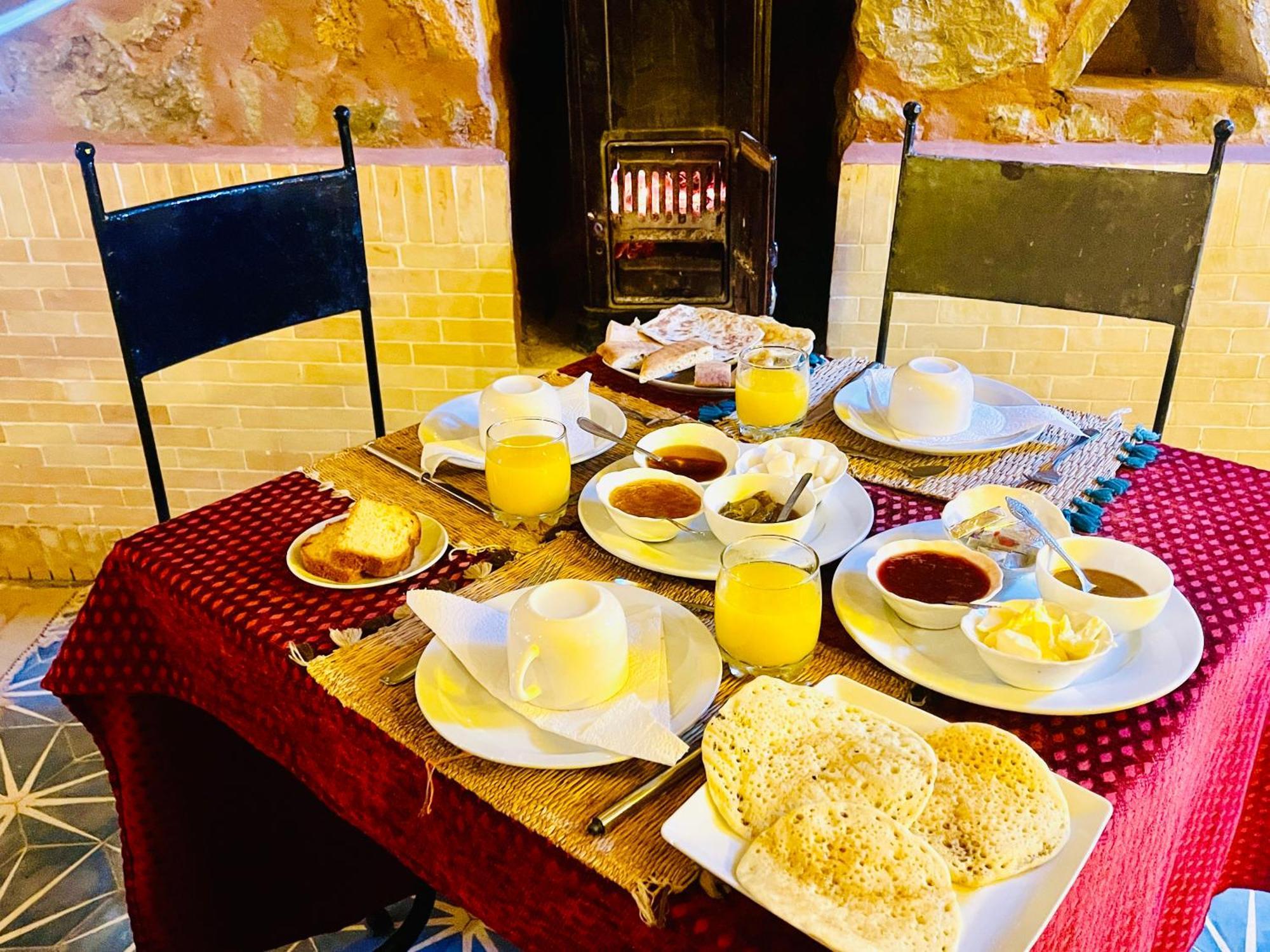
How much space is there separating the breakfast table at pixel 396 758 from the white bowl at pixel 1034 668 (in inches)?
1.2

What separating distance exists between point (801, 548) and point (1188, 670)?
33 cm

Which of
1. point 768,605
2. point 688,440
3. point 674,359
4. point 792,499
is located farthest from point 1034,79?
point 768,605

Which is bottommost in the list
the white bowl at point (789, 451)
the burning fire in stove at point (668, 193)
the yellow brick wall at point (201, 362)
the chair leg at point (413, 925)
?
the chair leg at point (413, 925)

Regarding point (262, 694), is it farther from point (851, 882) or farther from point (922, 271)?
point (922, 271)

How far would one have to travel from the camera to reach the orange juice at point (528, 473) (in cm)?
113

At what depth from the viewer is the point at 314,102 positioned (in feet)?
7.64

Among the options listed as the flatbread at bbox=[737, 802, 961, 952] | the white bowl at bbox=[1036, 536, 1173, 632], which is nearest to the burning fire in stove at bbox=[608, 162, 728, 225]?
the white bowl at bbox=[1036, 536, 1173, 632]

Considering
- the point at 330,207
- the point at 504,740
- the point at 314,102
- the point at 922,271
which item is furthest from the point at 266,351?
the point at 504,740

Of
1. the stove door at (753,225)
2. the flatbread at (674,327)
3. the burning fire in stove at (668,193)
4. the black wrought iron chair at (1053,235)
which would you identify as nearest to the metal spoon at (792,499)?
the flatbread at (674,327)

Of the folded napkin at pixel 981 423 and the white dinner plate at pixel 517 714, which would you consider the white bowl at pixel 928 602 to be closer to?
the white dinner plate at pixel 517 714

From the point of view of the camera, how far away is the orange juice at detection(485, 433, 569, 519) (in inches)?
44.3

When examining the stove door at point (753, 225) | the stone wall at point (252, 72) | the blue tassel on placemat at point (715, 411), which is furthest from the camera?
the stone wall at point (252, 72)

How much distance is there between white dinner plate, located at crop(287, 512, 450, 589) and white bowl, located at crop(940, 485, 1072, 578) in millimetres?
521

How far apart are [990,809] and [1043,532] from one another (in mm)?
359
